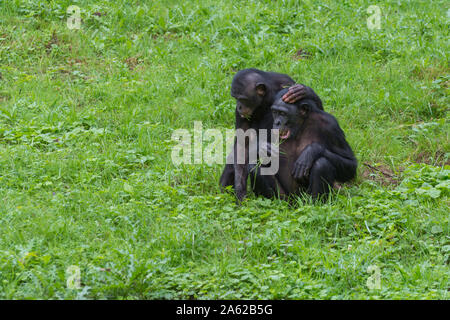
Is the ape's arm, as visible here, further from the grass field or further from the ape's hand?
the grass field

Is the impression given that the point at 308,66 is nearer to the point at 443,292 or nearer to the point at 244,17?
the point at 244,17

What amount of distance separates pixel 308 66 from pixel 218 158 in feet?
7.47

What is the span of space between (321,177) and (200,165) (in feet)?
5.02

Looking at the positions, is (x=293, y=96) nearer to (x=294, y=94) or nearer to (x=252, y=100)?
(x=294, y=94)

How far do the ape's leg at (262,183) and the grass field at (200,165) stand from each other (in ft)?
0.35

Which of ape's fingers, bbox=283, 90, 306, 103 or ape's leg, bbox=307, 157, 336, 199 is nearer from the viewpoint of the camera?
→ ape's leg, bbox=307, 157, 336, 199

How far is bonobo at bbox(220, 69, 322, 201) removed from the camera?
6.21 metres

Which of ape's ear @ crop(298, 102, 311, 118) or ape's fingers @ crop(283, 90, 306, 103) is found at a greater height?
ape's fingers @ crop(283, 90, 306, 103)

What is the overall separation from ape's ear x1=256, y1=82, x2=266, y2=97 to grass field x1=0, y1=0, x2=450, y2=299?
40.5 inches

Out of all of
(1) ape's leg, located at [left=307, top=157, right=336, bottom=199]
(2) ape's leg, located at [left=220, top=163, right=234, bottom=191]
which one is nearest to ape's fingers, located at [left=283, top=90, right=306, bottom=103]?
(1) ape's leg, located at [left=307, top=157, right=336, bottom=199]

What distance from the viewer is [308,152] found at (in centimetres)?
598
